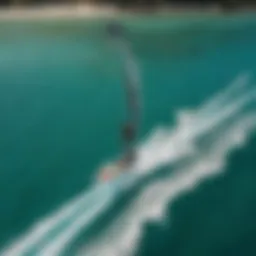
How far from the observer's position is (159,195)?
689 mm

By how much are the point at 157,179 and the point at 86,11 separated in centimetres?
28

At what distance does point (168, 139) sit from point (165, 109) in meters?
0.05

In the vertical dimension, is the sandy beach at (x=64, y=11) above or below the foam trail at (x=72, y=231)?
above

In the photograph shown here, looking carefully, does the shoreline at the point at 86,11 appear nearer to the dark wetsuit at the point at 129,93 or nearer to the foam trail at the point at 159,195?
the dark wetsuit at the point at 129,93

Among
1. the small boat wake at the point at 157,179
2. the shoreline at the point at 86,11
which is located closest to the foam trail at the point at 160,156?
the small boat wake at the point at 157,179

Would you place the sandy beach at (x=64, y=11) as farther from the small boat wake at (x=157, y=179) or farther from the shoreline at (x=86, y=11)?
the small boat wake at (x=157, y=179)

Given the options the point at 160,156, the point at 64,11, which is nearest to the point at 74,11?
the point at 64,11

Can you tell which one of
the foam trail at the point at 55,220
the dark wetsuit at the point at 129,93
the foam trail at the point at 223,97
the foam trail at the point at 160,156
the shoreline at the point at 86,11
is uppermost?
the shoreline at the point at 86,11

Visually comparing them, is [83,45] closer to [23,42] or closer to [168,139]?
[23,42]

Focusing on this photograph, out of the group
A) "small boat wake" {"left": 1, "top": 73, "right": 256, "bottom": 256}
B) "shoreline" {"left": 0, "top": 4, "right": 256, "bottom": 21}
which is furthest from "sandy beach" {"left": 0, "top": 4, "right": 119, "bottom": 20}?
"small boat wake" {"left": 1, "top": 73, "right": 256, "bottom": 256}

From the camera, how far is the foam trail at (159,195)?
0.67 m

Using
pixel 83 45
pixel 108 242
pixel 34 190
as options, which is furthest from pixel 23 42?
pixel 108 242

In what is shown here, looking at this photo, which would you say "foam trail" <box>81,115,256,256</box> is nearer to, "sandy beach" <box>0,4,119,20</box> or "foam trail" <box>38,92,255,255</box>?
"foam trail" <box>38,92,255,255</box>

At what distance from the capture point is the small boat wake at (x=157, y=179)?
0.66 m
